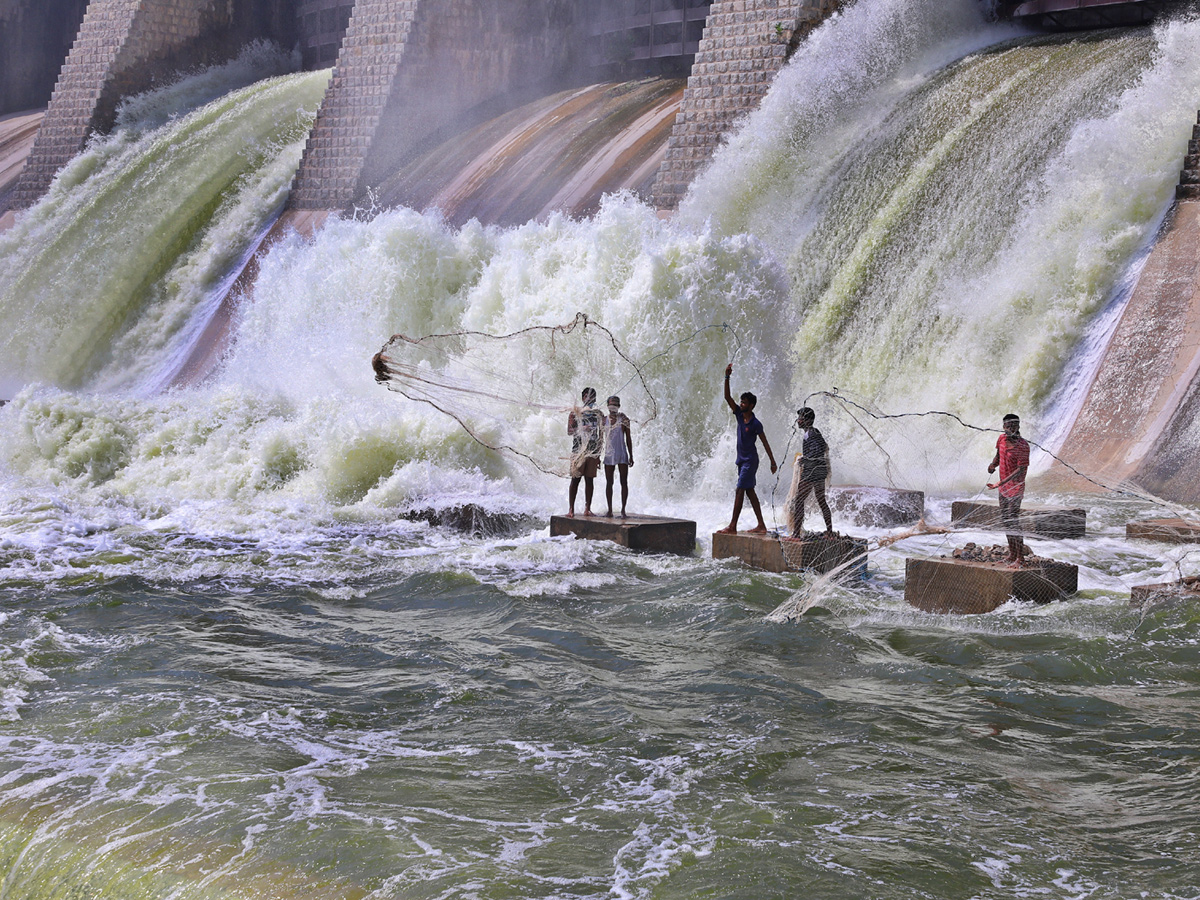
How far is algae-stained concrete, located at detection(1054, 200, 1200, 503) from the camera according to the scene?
8.92 meters

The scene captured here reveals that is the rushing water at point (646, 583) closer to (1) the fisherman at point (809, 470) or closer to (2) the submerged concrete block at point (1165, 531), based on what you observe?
(2) the submerged concrete block at point (1165, 531)

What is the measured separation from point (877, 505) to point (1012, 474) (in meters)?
2.36

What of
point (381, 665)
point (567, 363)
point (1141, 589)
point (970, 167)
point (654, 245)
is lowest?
point (381, 665)

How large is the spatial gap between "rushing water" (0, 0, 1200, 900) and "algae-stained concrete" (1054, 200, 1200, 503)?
0.29 metres

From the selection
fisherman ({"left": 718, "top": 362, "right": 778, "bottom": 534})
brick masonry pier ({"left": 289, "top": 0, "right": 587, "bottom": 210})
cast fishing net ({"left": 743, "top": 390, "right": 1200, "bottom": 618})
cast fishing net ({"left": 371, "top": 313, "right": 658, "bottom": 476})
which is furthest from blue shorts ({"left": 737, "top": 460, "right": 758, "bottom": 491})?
brick masonry pier ({"left": 289, "top": 0, "right": 587, "bottom": 210})

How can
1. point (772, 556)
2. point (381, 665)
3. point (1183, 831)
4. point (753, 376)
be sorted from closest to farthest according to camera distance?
point (1183, 831), point (381, 665), point (772, 556), point (753, 376)

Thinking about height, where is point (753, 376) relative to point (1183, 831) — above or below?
above

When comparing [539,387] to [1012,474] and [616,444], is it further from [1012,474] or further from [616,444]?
[1012,474]

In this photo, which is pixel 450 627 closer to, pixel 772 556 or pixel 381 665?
pixel 381 665

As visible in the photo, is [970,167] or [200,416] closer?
[970,167]

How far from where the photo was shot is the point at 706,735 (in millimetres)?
5113

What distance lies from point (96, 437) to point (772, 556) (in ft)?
25.2

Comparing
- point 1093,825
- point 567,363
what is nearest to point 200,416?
point 567,363

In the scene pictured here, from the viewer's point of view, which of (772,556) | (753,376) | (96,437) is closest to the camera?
(772,556)
